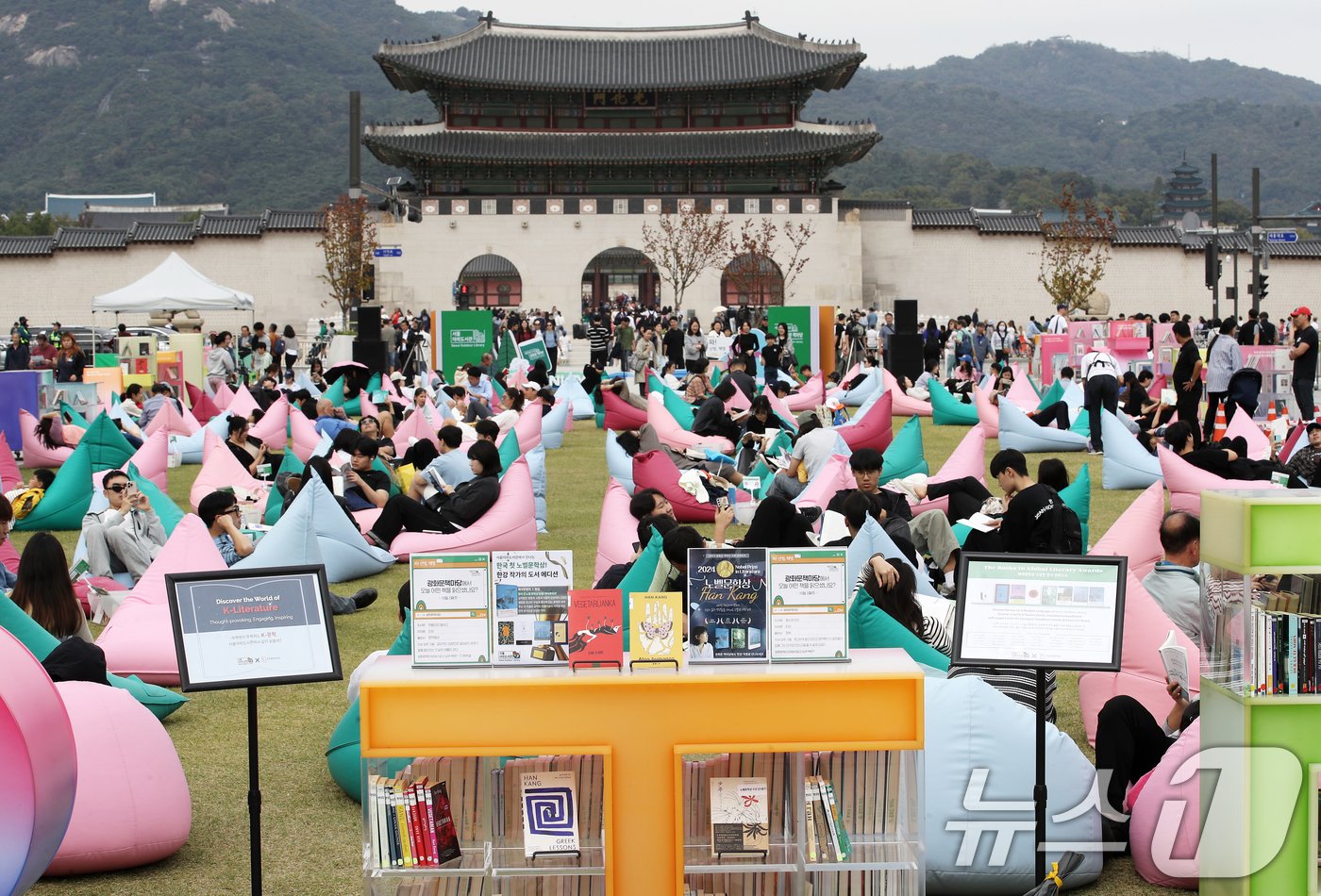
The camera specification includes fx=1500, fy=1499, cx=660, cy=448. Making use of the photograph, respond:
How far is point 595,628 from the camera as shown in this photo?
3730mm

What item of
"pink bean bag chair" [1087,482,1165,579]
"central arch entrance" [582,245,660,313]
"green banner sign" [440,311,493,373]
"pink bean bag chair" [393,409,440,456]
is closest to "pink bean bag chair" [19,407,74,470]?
"pink bean bag chair" [393,409,440,456]

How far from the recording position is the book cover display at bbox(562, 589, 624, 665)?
372cm

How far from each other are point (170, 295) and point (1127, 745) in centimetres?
1862

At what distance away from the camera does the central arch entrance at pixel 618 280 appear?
42.1 meters

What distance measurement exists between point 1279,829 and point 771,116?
128 ft

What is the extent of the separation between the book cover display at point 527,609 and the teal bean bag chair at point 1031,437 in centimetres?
1006

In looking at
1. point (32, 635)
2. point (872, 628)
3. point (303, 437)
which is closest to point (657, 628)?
point (872, 628)

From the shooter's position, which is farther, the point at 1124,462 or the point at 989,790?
the point at 1124,462

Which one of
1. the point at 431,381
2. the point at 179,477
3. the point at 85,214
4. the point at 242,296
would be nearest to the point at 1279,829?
the point at 179,477

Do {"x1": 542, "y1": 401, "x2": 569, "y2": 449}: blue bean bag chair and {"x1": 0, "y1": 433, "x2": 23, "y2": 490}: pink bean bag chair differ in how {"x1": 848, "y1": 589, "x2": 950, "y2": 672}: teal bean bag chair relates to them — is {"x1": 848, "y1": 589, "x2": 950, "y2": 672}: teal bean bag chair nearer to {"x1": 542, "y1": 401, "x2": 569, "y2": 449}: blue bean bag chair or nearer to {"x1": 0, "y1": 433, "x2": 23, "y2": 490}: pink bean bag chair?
{"x1": 0, "y1": 433, "x2": 23, "y2": 490}: pink bean bag chair

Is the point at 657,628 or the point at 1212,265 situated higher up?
the point at 1212,265

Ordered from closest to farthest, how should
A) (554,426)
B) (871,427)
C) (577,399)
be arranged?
(871,427), (554,426), (577,399)

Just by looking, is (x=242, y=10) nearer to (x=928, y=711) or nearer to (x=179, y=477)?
(x=179, y=477)

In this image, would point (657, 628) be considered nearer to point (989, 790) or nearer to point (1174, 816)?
point (989, 790)
